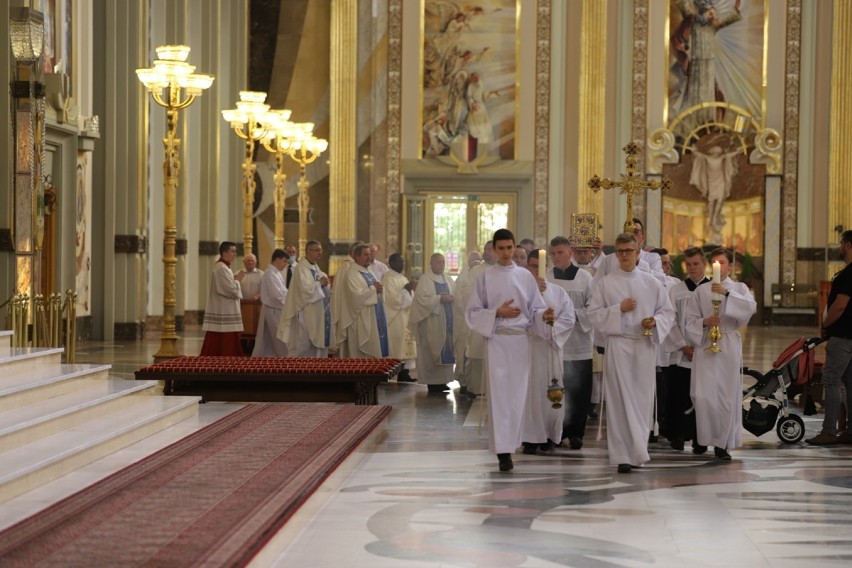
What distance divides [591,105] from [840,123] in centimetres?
543

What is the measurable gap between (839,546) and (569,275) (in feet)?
15.1

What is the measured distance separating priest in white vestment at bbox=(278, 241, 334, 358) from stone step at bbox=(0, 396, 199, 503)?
4.69 m

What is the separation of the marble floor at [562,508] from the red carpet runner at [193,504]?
7.2 inches

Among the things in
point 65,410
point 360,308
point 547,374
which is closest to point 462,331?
point 360,308

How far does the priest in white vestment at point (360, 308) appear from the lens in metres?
15.1

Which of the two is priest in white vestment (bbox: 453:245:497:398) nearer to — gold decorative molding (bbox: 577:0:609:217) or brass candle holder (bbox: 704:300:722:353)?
brass candle holder (bbox: 704:300:722:353)

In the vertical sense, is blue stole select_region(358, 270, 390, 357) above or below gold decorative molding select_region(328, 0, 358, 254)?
below

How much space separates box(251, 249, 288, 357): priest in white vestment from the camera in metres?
16.0

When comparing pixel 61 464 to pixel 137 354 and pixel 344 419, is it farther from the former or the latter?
pixel 137 354

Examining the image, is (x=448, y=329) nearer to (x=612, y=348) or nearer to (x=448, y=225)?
(x=612, y=348)

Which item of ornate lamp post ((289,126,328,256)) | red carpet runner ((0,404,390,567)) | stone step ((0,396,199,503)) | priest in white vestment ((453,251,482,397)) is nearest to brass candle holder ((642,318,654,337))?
red carpet runner ((0,404,390,567))

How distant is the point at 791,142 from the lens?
2708 cm

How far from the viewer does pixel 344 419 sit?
35.3 feet

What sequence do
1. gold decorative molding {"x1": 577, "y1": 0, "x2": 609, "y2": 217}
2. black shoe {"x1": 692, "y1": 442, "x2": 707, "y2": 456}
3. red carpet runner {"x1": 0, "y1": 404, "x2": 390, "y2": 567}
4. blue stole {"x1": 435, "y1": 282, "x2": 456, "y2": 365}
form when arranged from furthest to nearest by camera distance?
gold decorative molding {"x1": 577, "y1": 0, "x2": 609, "y2": 217} < blue stole {"x1": 435, "y1": 282, "x2": 456, "y2": 365} < black shoe {"x1": 692, "y1": 442, "x2": 707, "y2": 456} < red carpet runner {"x1": 0, "y1": 404, "x2": 390, "y2": 567}
